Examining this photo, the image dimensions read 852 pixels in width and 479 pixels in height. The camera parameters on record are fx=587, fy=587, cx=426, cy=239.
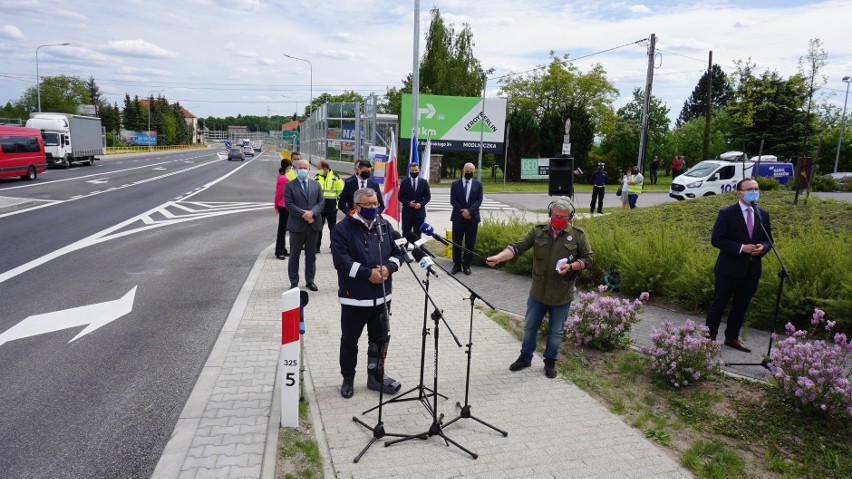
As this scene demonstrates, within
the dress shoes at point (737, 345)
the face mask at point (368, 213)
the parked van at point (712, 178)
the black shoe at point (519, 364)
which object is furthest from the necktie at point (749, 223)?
the parked van at point (712, 178)

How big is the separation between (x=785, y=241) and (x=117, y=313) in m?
9.92

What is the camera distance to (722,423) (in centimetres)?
514

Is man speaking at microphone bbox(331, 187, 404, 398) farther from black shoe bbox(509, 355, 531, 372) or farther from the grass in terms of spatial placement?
the grass

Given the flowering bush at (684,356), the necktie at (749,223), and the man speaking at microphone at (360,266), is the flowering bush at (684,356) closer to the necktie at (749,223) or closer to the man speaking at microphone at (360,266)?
the necktie at (749,223)

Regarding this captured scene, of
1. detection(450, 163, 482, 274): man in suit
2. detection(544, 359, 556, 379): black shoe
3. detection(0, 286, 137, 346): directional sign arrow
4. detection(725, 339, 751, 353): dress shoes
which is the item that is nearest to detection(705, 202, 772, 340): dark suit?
detection(725, 339, 751, 353): dress shoes

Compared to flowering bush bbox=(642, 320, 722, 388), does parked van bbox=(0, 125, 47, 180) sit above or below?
above

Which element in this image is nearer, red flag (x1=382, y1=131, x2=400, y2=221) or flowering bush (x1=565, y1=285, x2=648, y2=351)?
flowering bush (x1=565, y1=285, x2=648, y2=351)

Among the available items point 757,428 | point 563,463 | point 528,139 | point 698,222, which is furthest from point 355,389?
point 528,139

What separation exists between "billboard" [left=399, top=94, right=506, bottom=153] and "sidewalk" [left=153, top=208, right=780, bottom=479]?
96.1ft

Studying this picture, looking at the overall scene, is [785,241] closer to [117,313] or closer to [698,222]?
[698,222]

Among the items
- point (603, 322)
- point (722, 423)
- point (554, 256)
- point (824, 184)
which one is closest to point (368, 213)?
point (554, 256)

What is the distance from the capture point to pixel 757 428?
16.5ft

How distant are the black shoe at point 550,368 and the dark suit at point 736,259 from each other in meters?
2.15

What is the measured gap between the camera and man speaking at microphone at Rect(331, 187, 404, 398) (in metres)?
5.15
